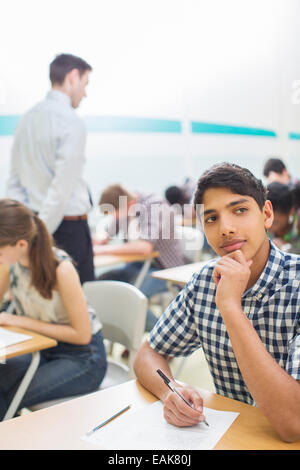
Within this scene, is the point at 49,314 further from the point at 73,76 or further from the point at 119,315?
the point at 73,76

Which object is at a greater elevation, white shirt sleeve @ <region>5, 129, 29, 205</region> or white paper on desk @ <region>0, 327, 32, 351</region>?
white shirt sleeve @ <region>5, 129, 29, 205</region>

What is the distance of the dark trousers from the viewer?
261 centimetres

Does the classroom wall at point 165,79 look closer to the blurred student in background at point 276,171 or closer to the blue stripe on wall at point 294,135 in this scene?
the blue stripe on wall at point 294,135

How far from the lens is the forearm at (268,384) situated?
847 mm

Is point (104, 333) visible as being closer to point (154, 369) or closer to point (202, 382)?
point (154, 369)

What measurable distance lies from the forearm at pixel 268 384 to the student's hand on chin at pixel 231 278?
0.21ft

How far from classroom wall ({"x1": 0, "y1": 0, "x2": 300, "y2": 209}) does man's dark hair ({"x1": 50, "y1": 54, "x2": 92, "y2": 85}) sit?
169 centimetres

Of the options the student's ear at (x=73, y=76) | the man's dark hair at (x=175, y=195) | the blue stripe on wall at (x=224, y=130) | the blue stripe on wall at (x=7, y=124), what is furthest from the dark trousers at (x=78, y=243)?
the blue stripe on wall at (x=224, y=130)

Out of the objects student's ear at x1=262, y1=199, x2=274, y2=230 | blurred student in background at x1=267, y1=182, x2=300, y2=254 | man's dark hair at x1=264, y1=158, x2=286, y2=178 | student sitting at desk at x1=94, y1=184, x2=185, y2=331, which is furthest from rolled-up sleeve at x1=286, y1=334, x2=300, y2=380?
man's dark hair at x1=264, y1=158, x2=286, y2=178

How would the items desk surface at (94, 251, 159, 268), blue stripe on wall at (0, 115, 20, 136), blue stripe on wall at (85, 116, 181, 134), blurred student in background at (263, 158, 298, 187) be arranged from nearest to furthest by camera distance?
desk surface at (94, 251, 159, 268) < blue stripe on wall at (0, 115, 20, 136) < blurred student in background at (263, 158, 298, 187) < blue stripe on wall at (85, 116, 181, 134)

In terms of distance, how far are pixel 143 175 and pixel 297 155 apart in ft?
12.1

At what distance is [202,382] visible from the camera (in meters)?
2.83

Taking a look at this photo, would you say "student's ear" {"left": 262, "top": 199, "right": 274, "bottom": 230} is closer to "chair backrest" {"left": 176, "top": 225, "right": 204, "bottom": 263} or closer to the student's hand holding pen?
the student's hand holding pen
